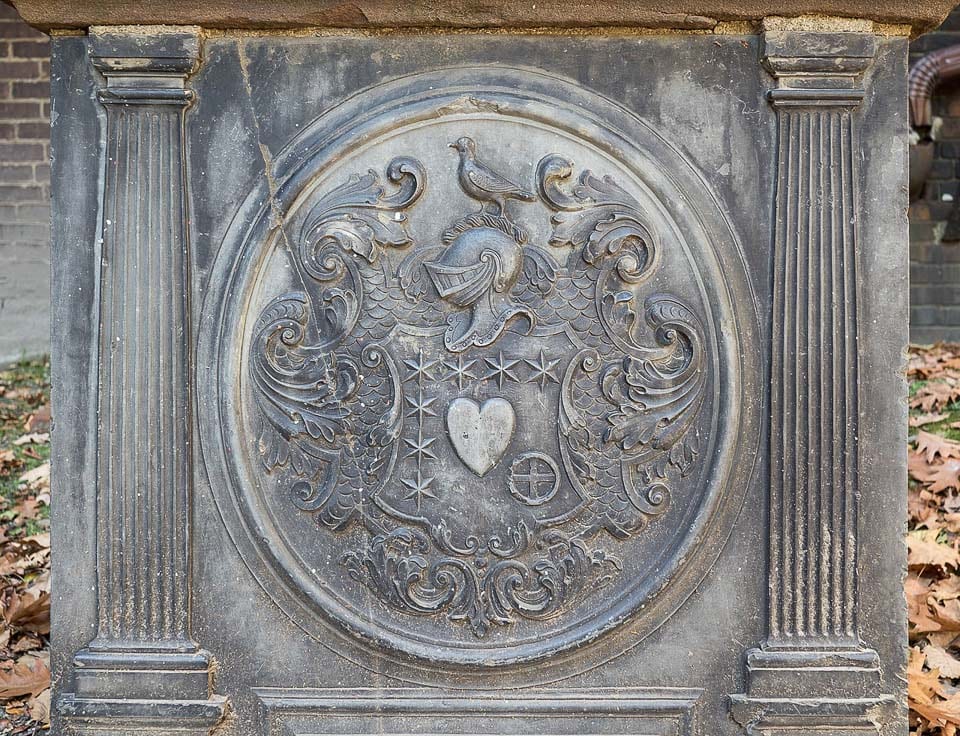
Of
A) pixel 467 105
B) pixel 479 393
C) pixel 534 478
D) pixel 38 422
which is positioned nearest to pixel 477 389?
pixel 479 393

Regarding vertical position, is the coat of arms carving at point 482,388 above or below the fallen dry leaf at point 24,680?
above

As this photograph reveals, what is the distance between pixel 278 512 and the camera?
227 centimetres

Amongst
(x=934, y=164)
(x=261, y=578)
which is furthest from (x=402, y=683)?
(x=934, y=164)

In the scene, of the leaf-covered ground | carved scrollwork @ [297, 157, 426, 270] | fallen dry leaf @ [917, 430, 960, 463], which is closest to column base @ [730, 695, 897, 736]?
carved scrollwork @ [297, 157, 426, 270]

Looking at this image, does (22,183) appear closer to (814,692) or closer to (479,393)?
(479,393)

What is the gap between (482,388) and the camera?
2.26 meters

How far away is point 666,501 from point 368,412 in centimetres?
71

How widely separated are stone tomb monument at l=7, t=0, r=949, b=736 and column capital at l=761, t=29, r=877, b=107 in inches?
1.0

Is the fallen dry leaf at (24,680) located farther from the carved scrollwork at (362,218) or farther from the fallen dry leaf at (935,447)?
the fallen dry leaf at (935,447)

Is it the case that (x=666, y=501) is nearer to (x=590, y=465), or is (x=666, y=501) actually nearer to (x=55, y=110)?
(x=590, y=465)

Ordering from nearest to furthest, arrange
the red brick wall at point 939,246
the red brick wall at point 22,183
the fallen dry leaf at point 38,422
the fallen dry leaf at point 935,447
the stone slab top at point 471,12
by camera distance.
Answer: the stone slab top at point 471,12
the fallen dry leaf at point 935,447
the fallen dry leaf at point 38,422
the red brick wall at point 22,183
the red brick wall at point 939,246

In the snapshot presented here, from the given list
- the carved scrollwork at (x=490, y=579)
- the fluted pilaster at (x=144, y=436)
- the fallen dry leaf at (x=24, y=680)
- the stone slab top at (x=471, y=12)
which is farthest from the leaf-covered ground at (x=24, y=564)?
the stone slab top at (x=471, y=12)

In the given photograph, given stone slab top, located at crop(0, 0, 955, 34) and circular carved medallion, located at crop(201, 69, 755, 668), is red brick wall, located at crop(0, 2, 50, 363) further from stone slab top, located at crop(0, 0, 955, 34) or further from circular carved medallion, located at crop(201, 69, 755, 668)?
circular carved medallion, located at crop(201, 69, 755, 668)

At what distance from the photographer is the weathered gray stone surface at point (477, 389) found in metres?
2.22
